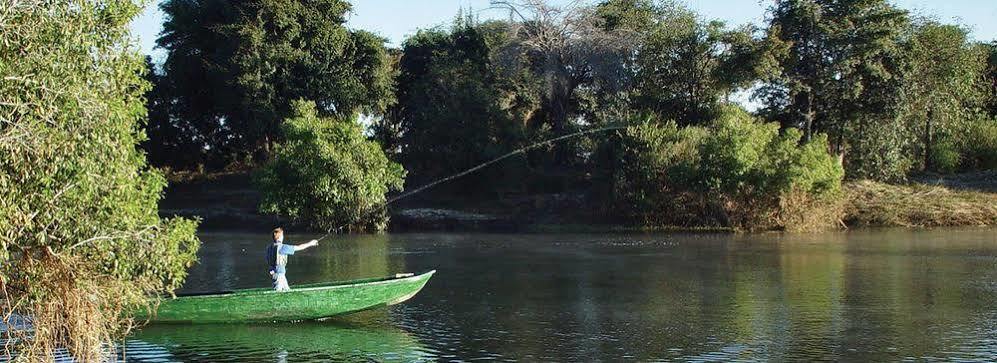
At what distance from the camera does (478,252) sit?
3841 cm

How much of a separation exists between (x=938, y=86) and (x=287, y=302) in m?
44.3

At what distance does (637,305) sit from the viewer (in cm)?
2417

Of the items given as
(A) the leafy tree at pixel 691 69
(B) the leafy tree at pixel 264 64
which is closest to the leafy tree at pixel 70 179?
(A) the leafy tree at pixel 691 69

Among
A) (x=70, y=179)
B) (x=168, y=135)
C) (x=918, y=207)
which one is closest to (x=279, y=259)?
(x=70, y=179)

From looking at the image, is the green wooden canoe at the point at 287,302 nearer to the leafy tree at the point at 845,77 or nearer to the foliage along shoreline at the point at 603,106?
the foliage along shoreline at the point at 603,106

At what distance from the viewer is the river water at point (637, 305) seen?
18.7 metres

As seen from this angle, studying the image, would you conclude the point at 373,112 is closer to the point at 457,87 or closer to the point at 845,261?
the point at 457,87

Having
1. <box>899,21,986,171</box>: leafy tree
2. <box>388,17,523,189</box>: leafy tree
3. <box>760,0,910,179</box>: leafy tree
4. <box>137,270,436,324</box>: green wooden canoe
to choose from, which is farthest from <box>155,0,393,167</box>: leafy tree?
<box>137,270,436,324</box>: green wooden canoe

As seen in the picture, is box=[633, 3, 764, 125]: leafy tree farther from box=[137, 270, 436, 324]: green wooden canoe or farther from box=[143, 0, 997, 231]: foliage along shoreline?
box=[137, 270, 436, 324]: green wooden canoe

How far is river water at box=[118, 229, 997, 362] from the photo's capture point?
18.7 m

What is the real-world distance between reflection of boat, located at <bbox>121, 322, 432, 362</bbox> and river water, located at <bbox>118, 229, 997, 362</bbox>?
0.04 meters

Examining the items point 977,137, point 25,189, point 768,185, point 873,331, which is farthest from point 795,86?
point 25,189

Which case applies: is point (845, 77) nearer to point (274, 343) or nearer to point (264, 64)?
point (264, 64)

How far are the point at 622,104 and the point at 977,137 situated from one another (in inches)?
769
